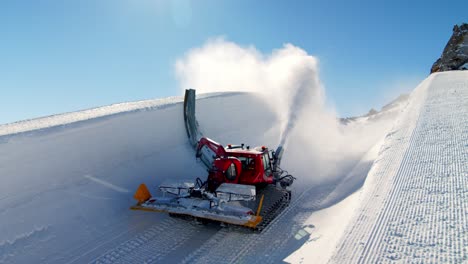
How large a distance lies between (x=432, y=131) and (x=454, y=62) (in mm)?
29563

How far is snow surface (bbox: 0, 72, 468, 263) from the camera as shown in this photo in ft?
18.5

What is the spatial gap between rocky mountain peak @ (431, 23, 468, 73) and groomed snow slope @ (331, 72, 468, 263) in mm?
27571

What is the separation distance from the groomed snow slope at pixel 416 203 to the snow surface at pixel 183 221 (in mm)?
24

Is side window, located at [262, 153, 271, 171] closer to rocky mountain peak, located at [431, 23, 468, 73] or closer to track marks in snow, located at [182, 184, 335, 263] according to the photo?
→ track marks in snow, located at [182, 184, 335, 263]

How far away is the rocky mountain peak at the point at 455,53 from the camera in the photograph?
109ft

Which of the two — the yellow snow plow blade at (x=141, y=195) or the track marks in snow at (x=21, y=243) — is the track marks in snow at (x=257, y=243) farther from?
the track marks in snow at (x=21, y=243)

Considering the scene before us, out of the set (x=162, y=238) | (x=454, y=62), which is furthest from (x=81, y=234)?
(x=454, y=62)

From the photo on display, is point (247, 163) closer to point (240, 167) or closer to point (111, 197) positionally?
point (240, 167)

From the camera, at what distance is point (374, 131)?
2134 centimetres

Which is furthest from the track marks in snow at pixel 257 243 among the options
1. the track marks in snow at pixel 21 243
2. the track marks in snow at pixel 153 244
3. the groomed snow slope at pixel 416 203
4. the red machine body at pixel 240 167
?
the track marks in snow at pixel 21 243

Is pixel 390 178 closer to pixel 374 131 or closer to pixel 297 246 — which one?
pixel 297 246

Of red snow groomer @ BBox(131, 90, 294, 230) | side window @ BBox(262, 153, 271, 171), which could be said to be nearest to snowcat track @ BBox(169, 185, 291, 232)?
red snow groomer @ BBox(131, 90, 294, 230)

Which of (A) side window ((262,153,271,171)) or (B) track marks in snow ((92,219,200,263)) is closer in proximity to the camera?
(B) track marks in snow ((92,219,200,263))

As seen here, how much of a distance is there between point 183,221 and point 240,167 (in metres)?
2.14
